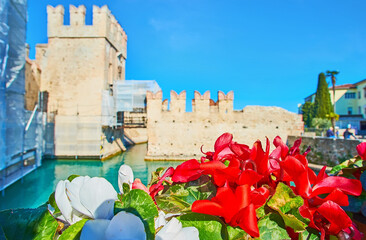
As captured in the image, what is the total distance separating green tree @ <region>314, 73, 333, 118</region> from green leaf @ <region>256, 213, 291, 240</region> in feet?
101

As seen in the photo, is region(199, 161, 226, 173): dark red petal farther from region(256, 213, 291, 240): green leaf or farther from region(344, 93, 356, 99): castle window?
region(344, 93, 356, 99): castle window

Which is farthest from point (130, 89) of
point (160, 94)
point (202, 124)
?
point (202, 124)

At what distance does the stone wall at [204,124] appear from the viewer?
35.5 feet

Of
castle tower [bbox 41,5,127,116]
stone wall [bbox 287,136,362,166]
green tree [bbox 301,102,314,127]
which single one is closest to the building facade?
green tree [bbox 301,102,314,127]

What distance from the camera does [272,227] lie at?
42 cm

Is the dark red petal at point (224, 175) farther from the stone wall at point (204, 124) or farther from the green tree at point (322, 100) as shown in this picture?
the green tree at point (322, 100)

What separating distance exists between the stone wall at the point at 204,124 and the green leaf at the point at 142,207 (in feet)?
34.3

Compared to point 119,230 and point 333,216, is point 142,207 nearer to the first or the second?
point 119,230

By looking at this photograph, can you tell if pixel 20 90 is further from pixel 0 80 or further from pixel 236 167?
pixel 236 167

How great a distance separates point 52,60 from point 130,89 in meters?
4.28

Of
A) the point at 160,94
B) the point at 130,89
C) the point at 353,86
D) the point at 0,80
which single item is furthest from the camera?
the point at 353,86

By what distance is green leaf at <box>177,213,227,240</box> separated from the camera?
1.29 feet

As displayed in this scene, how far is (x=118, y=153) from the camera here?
1393cm

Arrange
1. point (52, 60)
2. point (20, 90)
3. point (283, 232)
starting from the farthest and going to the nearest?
1. point (52, 60)
2. point (20, 90)
3. point (283, 232)
